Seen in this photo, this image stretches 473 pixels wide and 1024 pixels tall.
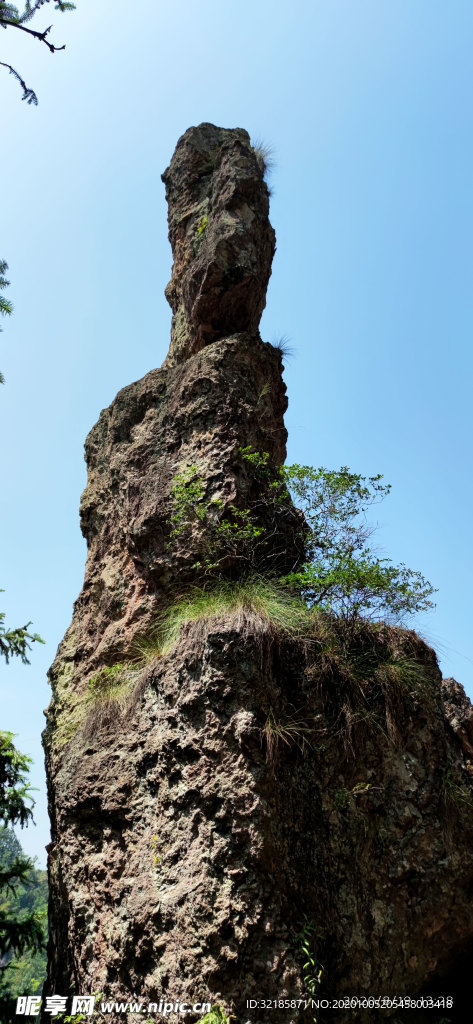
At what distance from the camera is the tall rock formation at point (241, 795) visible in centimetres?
446

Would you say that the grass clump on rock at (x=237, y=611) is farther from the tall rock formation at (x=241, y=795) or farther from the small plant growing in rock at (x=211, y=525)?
the small plant growing in rock at (x=211, y=525)

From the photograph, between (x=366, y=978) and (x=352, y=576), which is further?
(x=352, y=576)

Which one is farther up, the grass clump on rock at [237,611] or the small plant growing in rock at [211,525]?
the small plant growing in rock at [211,525]

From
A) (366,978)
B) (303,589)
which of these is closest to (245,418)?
(303,589)

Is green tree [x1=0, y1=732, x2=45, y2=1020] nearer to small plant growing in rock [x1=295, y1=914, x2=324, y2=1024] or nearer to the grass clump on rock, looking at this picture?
the grass clump on rock

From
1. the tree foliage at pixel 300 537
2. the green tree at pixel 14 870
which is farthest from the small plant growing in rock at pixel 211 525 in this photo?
the green tree at pixel 14 870

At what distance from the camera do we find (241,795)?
4.68 m

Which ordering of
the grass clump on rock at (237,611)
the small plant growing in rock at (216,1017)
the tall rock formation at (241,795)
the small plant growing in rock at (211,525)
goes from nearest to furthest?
the small plant growing in rock at (216,1017) < the tall rock formation at (241,795) < the grass clump on rock at (237,611) < the small plant growing in rock at (211,525)

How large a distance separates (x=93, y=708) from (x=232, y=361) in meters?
4.17

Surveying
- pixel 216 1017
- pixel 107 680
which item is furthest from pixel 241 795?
pixel 107 680

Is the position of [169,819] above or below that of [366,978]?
above

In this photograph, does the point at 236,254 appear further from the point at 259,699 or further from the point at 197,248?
the point at 259,699

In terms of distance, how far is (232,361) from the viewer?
24.5 ft

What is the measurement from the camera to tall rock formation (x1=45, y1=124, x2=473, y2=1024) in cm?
446
